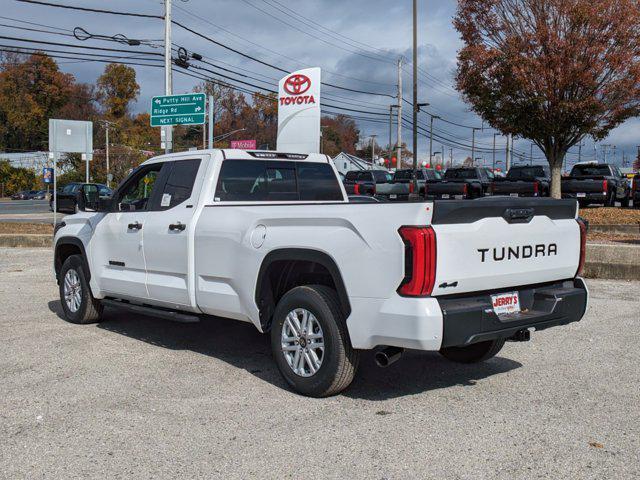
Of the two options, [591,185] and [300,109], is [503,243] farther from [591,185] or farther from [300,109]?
[591,185]

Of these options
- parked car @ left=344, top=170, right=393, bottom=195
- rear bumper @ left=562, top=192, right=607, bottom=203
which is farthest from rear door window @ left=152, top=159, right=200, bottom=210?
parked car @ left=344, top=170, right=393, bottom=195

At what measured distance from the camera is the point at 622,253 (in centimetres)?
1089

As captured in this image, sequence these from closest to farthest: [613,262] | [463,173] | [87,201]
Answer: [87,201], [613,262], [463,173]

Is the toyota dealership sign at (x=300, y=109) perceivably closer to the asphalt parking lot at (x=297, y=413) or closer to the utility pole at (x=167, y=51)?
the utility pole at (x=167, y=51)

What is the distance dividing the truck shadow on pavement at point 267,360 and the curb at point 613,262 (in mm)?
5620

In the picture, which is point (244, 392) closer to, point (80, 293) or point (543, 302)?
point (543, 302)

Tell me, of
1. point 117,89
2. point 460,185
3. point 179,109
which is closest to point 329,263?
point 179,109

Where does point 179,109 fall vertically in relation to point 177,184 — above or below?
above

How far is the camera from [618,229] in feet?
53.9

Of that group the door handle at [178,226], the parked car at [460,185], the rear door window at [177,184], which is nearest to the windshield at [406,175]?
the parked car at [460,185]

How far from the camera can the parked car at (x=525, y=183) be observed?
22312 mm

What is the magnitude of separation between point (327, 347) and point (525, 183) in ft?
62.9

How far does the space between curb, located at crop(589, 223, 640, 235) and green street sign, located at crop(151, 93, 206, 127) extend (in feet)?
37.9

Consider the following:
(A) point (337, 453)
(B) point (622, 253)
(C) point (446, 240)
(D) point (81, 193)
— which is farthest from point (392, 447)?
(B) point (622, 253)
